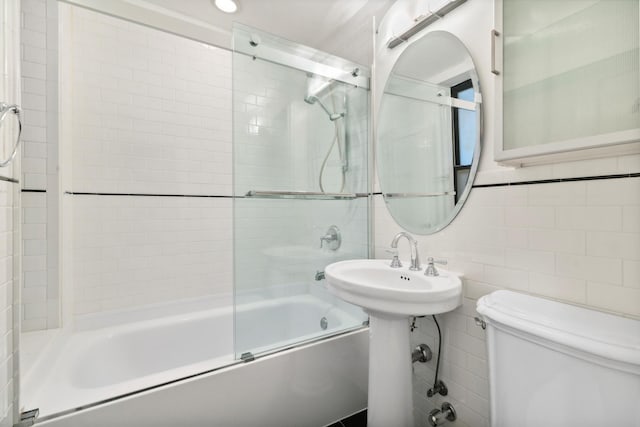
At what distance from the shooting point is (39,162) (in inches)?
Answer: 56.6

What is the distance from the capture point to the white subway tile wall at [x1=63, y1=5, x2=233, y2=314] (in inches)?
68.0

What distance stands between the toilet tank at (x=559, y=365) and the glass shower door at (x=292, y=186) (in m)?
0.90

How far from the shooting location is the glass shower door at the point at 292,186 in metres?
1.41

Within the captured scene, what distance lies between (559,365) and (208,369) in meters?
1.25

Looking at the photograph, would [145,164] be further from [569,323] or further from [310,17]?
[569,323]

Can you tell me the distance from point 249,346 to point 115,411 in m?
0.54

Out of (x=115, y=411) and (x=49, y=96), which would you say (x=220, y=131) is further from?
(x=115, y=411)

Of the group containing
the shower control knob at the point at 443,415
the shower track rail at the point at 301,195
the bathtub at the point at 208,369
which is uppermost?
the shower track rail at the point at 301,195

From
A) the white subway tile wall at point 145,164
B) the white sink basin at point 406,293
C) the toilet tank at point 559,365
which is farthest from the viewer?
the white subway tile wall at point 145,164

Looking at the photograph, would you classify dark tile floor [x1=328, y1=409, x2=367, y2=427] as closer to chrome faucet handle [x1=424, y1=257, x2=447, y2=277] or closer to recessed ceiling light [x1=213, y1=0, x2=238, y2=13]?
chrome faucet handle [x1=424, y1=257, x2=447, y2=277]

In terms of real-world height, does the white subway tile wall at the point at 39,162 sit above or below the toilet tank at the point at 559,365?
above

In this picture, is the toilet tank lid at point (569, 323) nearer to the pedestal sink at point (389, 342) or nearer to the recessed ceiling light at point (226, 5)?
the pedestal sink at point (389, 342)

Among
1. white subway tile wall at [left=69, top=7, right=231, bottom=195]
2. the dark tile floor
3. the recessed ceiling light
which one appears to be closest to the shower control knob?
the dark tile floor

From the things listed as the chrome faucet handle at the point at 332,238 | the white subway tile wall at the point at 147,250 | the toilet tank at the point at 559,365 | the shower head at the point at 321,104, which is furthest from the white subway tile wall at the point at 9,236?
the toilet tank at the point at 559,365
